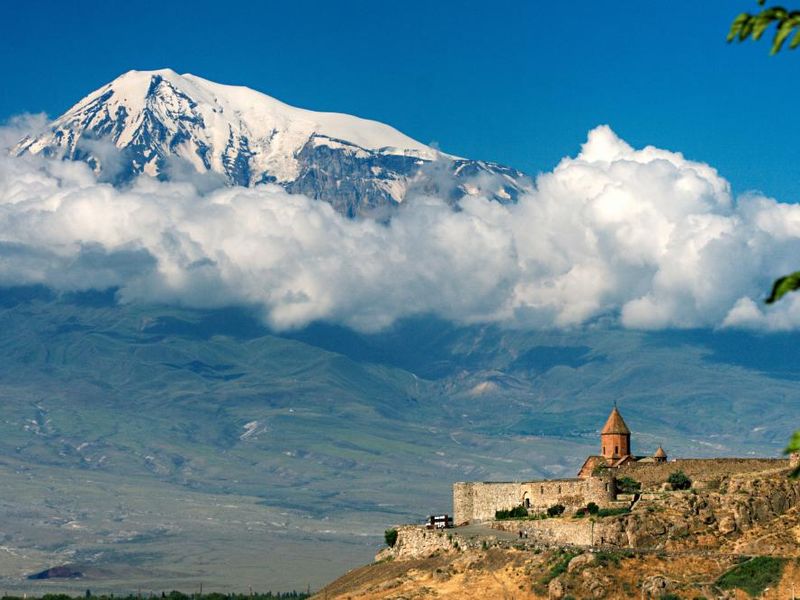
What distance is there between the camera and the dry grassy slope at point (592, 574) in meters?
77.8

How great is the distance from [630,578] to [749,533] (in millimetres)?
8998

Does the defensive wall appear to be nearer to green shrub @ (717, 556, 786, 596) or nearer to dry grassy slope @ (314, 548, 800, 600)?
green shrub @ (717, 556, 786, 596)

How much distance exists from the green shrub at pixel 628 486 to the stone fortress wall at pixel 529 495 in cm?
183

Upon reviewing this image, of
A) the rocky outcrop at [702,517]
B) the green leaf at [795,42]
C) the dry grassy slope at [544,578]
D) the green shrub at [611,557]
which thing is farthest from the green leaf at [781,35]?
the rocky outcrop at [702,517]

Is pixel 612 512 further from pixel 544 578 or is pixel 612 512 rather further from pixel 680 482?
pixel 544 578

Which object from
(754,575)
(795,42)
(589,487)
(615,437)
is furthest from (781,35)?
(615,437)

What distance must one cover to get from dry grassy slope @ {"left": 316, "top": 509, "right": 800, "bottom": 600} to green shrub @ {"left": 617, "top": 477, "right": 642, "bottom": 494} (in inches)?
432

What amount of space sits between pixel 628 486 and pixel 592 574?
16891mm

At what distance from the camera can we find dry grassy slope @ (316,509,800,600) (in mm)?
77812

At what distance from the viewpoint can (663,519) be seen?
86.0 meters

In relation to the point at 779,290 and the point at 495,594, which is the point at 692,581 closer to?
the point at 495,594

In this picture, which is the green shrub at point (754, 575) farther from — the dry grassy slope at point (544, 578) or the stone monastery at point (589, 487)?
the stone monastery at point (589, 487)

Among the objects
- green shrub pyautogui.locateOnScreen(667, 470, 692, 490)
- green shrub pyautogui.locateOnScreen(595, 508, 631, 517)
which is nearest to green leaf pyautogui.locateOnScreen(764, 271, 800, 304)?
green shrub pyautogui.locateOnScreen(595, 508, 631, 517)

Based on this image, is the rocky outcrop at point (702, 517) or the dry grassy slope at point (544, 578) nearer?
the dry grassy slope at point (544, 578)
